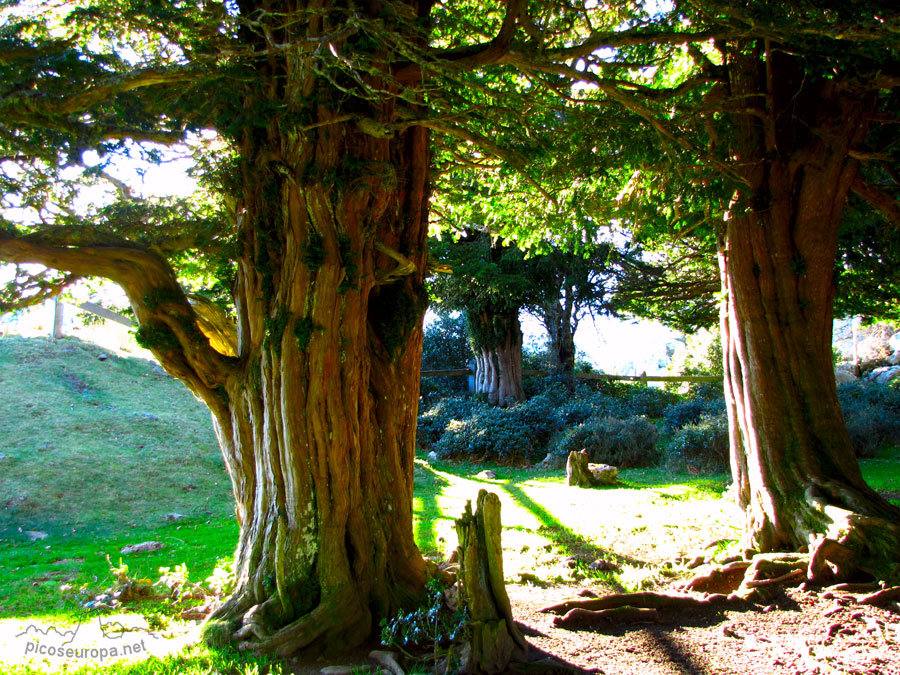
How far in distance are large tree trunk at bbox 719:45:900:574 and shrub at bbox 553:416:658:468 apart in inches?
364

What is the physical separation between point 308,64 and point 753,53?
5392 millimetres

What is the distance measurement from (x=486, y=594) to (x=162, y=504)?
911cm

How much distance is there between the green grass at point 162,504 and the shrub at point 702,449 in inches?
33.3

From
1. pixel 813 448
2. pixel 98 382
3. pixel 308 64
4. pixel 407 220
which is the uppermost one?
pixel 308 64

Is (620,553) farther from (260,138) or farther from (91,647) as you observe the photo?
(260,138)

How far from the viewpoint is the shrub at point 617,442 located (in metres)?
16.2

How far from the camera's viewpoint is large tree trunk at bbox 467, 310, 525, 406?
2172cm

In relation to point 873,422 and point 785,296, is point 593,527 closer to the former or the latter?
point 785,296

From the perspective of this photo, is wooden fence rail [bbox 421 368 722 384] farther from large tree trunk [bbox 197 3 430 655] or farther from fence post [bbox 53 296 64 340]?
large tree trunk [bbox 197 3 430 655]

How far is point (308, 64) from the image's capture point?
14.5ft

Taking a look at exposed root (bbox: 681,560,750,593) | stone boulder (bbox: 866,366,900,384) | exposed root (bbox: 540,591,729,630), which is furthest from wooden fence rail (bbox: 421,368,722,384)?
exposed root (bbox: 540,591,729,630)

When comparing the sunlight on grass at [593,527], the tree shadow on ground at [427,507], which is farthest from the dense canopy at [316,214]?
the tree shadow on ground at [427,507]

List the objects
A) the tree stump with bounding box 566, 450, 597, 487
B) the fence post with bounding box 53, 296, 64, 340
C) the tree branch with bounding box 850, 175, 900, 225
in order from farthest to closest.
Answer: the fence post with bounding box 53, 296, 64, 340 < the tree stump with bounding box 566, 450, 597, 487 < the tree branch with bounding box 850, 175, 900, 225

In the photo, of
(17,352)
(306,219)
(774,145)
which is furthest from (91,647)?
(17,352)
